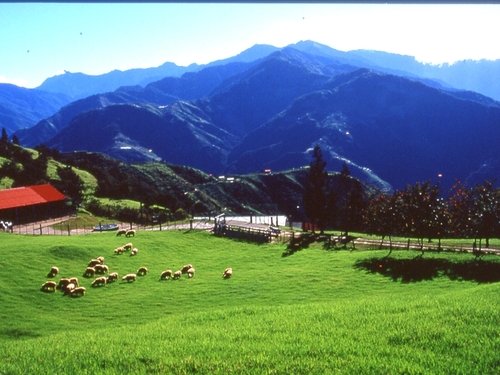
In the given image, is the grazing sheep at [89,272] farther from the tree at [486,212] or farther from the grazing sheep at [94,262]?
the tree at [486,212]

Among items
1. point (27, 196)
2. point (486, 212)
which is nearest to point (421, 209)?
point (486, 212)

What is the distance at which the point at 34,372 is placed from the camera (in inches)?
492

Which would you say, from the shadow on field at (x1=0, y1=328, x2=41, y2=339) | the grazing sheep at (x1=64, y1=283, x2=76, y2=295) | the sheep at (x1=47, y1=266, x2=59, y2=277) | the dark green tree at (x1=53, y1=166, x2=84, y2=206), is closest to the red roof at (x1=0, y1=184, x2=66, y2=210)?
the dark green tree at (x1=53, y1=166, x2=84, y2=206)

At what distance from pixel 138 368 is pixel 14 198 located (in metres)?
71.9

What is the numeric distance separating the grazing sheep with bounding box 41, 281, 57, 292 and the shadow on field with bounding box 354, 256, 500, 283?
2568 cm

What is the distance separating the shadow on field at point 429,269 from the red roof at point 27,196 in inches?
2399

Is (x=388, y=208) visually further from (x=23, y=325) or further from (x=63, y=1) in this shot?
(x=63, y=1)

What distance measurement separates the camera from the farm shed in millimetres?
71375

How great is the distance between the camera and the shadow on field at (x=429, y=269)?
3512 centimetres

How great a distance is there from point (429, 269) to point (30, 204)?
67.0 metres

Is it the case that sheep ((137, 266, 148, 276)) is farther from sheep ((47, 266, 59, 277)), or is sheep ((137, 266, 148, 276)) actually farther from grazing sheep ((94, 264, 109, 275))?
sheep ((47, 266, 59, 277))

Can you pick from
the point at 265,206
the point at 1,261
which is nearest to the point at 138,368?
the point at 1,261

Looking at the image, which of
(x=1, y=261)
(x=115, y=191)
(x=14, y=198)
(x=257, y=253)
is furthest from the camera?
(x=115, y=191)

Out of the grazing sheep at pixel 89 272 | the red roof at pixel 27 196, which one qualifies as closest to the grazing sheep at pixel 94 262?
the grazing sheep at pixel 89 272
